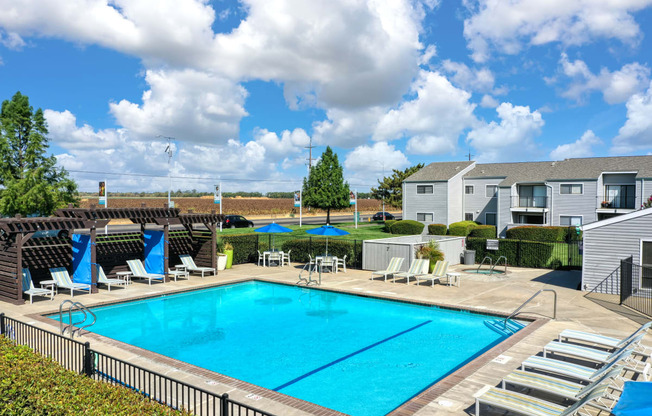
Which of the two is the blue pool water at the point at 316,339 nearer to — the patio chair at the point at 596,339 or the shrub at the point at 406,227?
the patio chair at the point at 596,339

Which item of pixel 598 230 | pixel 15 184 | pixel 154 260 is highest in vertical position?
pixel 15 184

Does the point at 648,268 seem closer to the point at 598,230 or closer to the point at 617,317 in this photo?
the point at 598,230

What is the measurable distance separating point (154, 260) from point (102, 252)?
6.75 ft

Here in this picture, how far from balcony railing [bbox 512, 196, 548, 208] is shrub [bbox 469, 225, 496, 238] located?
142 inches

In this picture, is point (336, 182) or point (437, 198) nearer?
point (437, 198)

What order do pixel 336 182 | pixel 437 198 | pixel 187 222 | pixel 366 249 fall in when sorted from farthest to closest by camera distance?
1. pixel 336 182
2. pixel 437 198
3. pixel 366 249
4. pixel 187 222

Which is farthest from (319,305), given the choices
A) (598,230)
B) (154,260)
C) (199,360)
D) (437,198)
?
(437,198)

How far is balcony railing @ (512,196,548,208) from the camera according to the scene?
136 feet

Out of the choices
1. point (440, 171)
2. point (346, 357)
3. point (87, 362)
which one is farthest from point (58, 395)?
point (440, 171)

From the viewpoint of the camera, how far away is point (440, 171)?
48.0m

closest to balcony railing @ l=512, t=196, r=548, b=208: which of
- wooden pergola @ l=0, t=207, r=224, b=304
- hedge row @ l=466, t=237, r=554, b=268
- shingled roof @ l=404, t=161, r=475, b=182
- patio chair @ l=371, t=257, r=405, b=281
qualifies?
shingled roof @ l=404, t=161, r=475, b=182

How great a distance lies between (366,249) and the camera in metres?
23.0

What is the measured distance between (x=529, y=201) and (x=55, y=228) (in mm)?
38234

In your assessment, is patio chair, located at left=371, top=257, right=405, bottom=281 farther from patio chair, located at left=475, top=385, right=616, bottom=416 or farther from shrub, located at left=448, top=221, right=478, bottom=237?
shrub, located at left=448, top=221, right=478, bottom=237
